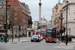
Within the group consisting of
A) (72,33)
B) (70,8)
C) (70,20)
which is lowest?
(72,33)

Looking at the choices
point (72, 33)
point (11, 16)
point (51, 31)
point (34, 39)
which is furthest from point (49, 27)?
point (72, 33)

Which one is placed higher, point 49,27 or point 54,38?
point 49,27

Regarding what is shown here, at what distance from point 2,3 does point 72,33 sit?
A: 92.9 ft

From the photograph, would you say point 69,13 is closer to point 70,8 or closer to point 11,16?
point 70,8

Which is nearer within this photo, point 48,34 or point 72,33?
point 48,34

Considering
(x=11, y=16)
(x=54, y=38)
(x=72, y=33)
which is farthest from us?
(x=72, y=33)

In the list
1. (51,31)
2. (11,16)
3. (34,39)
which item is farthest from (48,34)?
(11,16)

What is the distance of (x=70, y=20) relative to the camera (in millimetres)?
69500

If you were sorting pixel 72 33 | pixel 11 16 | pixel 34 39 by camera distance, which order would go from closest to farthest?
pixel 34 39 < pixel 11 16 < pixel 72 33

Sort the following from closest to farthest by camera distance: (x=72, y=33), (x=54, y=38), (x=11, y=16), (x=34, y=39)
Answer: (x=54, y=38) → (x=34, y=39) → (x=11, y=16) → (x=72, y=33)

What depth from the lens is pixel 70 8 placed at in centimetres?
7000

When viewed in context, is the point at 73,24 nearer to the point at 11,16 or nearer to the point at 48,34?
the point at 11,16

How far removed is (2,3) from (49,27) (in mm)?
28703

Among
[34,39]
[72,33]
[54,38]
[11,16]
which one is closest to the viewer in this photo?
[54,38]
